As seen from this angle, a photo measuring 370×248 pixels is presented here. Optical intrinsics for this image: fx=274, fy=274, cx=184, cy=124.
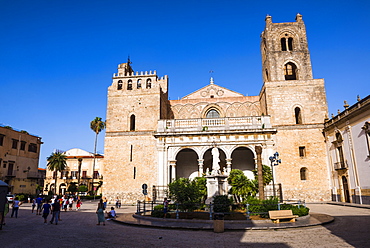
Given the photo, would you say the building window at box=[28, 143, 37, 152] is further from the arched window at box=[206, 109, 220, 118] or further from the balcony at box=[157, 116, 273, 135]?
the arched window at box=[206, 109, 220, 118]

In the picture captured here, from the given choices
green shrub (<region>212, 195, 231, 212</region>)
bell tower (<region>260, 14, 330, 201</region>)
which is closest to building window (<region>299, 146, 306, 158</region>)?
bell tower (<region>260, 14, 330, 201</region>)

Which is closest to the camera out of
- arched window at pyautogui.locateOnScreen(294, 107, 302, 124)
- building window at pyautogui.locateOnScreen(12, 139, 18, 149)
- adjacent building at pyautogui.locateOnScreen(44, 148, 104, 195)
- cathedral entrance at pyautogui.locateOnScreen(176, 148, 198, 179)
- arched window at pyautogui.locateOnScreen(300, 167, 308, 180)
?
arched window at pyautogui.locateOnScreen(300, 167, 308, 180)

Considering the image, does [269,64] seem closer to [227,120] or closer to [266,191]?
[227,120]

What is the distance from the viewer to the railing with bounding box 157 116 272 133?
26.0 meters

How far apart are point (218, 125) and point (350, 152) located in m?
11.1

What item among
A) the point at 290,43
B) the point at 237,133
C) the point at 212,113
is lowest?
the point at 237,133

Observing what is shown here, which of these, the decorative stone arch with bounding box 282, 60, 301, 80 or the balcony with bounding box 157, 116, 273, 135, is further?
the decorative stone arch with bounding box 282, 60, 301, 80

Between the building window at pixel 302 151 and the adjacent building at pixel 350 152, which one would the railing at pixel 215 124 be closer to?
the building window at pixel 302 151

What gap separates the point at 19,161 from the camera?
36906mm

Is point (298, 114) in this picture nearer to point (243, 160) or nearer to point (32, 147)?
point (243, 160)

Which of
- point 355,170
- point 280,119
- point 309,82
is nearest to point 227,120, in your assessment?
point 280,119

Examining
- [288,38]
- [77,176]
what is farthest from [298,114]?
[77,176]

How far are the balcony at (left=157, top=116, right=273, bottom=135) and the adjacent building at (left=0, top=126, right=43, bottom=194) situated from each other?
71.3ft

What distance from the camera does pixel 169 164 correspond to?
86.1 ft
